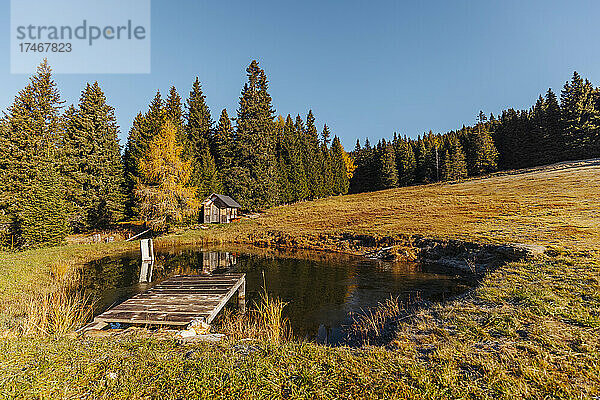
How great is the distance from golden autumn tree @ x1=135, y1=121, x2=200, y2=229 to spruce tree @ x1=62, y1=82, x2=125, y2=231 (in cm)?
403

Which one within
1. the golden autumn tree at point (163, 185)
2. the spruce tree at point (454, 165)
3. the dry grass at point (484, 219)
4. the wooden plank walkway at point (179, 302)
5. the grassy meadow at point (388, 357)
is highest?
the spruce tree at point (454, 165)

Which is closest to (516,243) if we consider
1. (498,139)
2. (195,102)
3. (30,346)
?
(30,346)

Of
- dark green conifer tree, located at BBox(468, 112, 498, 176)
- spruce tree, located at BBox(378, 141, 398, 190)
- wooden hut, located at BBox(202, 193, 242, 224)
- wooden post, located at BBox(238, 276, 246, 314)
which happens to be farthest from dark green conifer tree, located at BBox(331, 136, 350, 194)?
wooden post, located at BBox(238, 276, 246, 314)

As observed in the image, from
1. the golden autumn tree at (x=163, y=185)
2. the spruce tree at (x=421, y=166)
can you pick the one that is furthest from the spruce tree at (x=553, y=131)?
the golden autumn tree at (x=163, y=185)

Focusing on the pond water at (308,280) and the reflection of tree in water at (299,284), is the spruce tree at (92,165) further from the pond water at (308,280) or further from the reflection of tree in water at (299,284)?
the reflection of tree in water at (299,284)

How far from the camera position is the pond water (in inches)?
464

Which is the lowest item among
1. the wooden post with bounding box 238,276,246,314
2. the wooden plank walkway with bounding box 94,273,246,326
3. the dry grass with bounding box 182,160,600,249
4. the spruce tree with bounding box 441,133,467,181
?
the wooden post with bounding box 238,276,246,314

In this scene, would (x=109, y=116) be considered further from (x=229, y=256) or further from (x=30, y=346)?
(x=30, y=346)

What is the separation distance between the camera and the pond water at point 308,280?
11.8 m

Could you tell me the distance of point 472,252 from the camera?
18.7 m

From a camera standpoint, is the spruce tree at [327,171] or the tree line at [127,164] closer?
the tree line at [127,164]

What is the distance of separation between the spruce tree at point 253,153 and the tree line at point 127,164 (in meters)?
0.17

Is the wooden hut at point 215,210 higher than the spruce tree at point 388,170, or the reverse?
the spruce tree at point 388,170

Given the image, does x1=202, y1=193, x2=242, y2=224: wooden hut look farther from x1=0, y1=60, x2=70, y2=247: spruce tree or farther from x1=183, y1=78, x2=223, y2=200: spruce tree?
x1=0, y1=60, x2=70, y2=247: spruce tree
